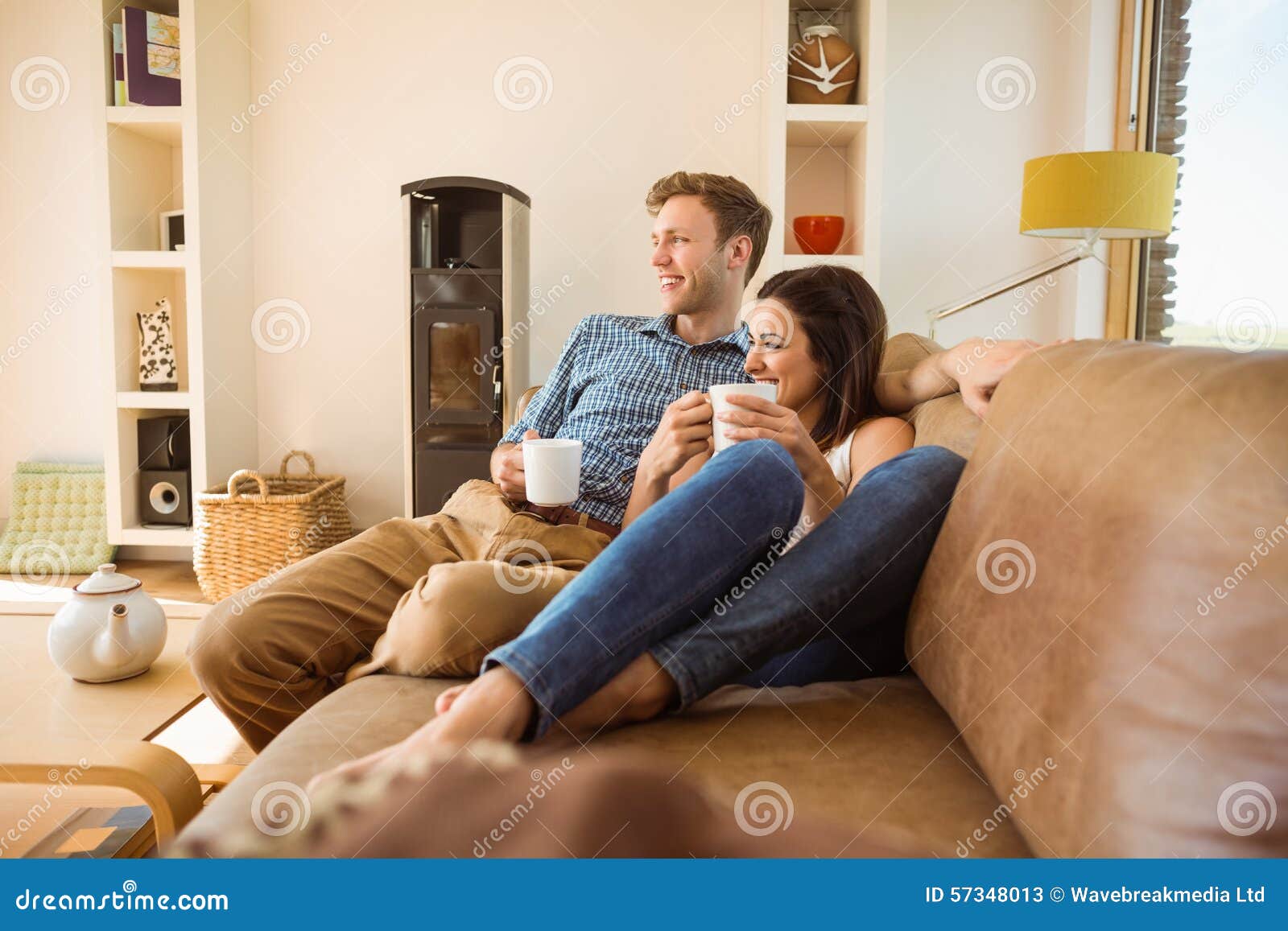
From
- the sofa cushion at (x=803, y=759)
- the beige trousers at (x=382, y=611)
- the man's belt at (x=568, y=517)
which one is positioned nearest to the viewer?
the sofa cushion at (x=803, y=759)

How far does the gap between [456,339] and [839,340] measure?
5.61ft

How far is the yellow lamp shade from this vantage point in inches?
94.0

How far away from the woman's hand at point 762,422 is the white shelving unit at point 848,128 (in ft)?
5.21

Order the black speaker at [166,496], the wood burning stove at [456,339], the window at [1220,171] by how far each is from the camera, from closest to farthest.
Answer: the window at [1220,171] → the wood burning stove at [456,339] → the black speaker at [166,496]

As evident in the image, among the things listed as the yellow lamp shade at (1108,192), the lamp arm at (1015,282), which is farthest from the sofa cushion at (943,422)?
the yellow lamp shade at (1108,192)

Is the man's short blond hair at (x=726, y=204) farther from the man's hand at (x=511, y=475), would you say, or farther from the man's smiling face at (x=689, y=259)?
the man's hand at (x=511, y=475)

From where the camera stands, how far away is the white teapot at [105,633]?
5.66 ft

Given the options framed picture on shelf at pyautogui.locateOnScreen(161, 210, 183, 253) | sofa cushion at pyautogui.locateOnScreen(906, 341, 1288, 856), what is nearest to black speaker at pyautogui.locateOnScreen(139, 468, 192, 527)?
framed picture on shelf at pyautogui.locateOnScreen(161, 210, 183, 253)

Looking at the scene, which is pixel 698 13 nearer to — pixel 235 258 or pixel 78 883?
pixel 235 258

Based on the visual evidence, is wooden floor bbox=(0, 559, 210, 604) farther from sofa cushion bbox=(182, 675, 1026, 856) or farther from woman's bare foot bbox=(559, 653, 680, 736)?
woman's bare foot bbox=(559, 653, 680, 736)

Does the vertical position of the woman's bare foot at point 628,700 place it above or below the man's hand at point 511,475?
below

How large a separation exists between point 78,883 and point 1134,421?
0.97 metres

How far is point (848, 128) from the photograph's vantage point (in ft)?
9.75

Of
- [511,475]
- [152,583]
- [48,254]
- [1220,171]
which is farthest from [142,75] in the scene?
[1220,171]
